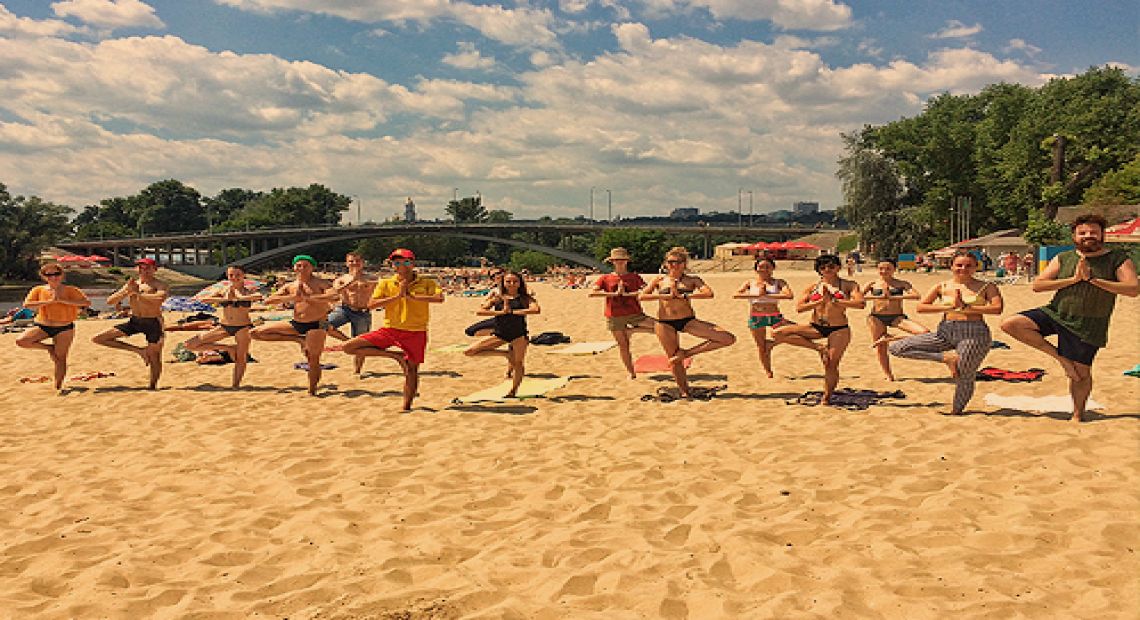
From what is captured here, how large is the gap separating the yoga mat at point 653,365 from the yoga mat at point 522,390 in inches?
54.4

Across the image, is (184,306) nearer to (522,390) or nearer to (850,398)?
(522,390)

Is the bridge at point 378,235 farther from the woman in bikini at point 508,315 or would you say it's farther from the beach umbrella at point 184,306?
the woman in bikini at point 508,315

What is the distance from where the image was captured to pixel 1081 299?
6.71 meters

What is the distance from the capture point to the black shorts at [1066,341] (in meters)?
6.83

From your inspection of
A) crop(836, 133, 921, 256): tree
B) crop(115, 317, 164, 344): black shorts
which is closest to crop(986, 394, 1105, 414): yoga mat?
crop(115, 317, 164, 344): black shorts

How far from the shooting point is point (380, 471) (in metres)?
6.25

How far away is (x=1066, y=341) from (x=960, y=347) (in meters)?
0.91

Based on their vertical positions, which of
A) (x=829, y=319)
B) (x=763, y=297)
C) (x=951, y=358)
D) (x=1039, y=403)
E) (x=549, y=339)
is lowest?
(x=549, y=339)

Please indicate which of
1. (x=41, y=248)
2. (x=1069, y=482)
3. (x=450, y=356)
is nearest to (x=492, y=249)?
(x=41, y=248)

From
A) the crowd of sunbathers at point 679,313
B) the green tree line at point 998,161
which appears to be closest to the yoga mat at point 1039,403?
the crowd of sunbathers at point 679,313

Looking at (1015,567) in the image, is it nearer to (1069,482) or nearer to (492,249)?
(1069,482)

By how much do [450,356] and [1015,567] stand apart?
10836 millimetres

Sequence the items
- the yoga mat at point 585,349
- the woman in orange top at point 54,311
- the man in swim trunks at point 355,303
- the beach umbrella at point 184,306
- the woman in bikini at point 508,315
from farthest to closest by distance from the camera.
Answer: the beach umbrella at point 184,306, the yoga mat at point 585,349, the man in swim trunks at point 355,303, the woman in orange top at point 54,311, the woman in bikini at point 508,315

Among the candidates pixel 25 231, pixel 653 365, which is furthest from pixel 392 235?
pixel 653 365
